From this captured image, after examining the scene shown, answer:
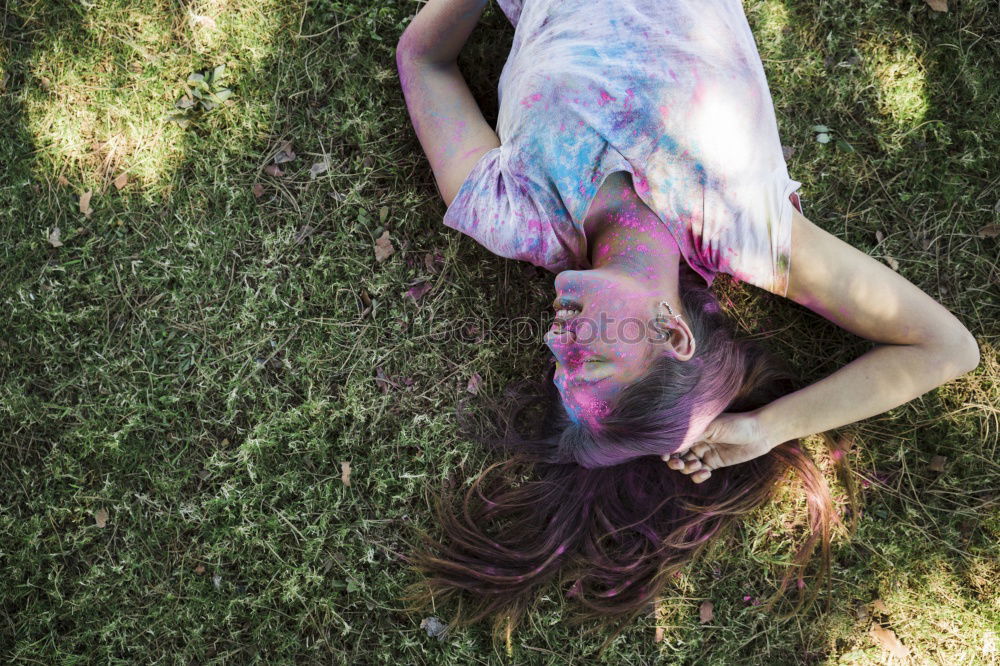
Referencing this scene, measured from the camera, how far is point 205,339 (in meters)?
4.10

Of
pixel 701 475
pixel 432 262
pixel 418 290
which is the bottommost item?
pixel 701 475

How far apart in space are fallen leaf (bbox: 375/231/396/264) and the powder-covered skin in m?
0.95

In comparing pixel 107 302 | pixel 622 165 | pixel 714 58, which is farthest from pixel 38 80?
pixel 714 58

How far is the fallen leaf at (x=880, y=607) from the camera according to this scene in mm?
3904

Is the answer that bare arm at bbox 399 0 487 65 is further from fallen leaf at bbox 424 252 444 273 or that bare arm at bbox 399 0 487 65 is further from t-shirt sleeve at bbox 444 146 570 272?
fallen leaf at bbox 424 252 444 273

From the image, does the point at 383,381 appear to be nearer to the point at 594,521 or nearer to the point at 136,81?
the point at 594,521

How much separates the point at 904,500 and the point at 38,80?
6010mm

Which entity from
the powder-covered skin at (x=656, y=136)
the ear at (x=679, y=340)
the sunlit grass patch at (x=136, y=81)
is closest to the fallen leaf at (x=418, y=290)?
the powder-covered skin at (x=656, y=136)

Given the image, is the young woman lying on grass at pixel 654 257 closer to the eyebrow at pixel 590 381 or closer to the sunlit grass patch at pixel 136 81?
the eyebrow at pixel 590 381

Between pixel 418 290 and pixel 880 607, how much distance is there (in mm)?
3396

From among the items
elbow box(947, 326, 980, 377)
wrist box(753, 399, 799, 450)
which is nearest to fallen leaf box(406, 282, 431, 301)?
wrist box(753, 399, 799, 450)

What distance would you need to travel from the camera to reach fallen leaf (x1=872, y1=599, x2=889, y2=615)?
390 centimetres

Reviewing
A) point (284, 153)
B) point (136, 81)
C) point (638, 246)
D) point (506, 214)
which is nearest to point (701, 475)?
point (638, 246)

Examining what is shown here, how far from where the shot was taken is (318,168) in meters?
4.14
